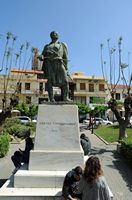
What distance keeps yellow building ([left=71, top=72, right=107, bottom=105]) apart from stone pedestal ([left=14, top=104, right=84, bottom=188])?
61.5 m

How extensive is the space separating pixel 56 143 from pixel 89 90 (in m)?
64.3

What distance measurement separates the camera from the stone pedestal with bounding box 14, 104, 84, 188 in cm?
744

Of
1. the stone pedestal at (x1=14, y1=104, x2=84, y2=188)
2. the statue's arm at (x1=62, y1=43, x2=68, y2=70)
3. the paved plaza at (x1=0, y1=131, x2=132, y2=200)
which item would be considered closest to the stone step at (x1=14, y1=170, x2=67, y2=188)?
the stone pedestal at (x1=14, y1=104, x2=84, y2=188)

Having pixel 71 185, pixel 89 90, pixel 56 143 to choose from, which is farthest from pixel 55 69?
pixel 89 90

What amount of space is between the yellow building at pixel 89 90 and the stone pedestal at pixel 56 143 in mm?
61484

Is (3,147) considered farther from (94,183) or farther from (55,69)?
(94,183)

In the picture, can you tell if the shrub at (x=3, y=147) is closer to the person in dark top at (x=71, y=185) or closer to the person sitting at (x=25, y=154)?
the person sitting at (x=25, y=154)

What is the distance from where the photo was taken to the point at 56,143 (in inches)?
301

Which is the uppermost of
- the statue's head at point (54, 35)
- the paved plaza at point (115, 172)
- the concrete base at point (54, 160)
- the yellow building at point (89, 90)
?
the yellow building at point (89, 90)

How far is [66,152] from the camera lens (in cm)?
752

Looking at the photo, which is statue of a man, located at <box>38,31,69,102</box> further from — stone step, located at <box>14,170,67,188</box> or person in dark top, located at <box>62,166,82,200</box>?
person in dark top, located at <box>62,166,82,200</box>

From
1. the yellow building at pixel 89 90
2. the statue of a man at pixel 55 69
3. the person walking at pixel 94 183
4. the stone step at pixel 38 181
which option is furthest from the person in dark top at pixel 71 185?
the yellow building at pixel 89 90

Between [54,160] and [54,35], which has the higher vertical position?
[54,35]

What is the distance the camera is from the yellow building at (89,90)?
69875 mm
